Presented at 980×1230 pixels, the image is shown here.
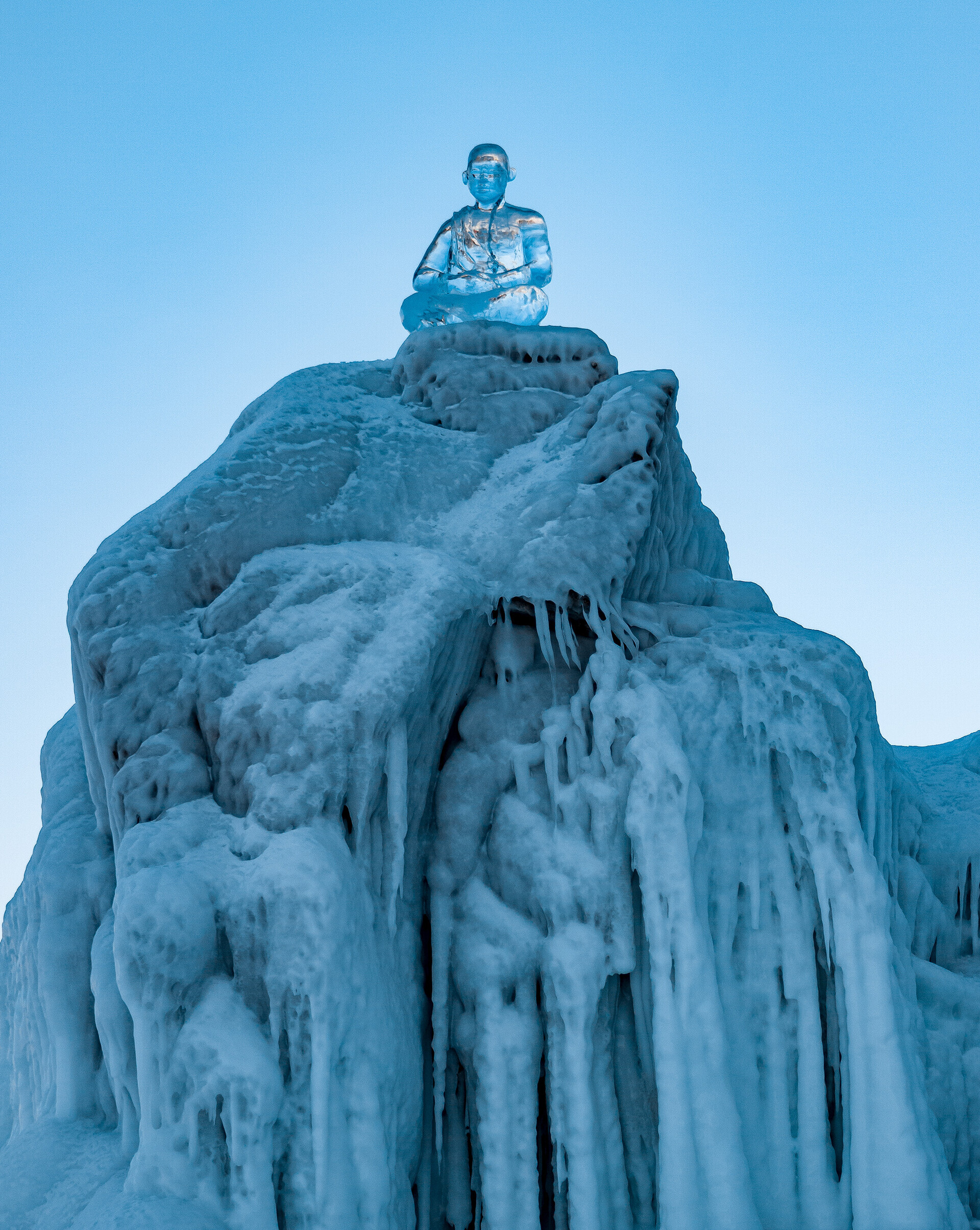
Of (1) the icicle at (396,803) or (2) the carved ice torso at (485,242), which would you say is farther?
(2) the carved ice torso at (485,242)

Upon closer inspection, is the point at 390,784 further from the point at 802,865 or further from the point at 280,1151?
the point at 802,865

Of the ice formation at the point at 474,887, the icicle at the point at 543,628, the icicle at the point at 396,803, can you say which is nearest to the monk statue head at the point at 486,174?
the ice formation at the point at 474,887

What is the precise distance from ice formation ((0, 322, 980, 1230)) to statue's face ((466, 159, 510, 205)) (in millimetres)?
3951

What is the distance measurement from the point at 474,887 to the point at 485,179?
26.6 ft

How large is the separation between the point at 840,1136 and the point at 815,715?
2965 millimetres

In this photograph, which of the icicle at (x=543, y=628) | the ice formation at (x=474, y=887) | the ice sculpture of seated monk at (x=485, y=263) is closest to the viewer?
the ice formation at (x=474, y=887)

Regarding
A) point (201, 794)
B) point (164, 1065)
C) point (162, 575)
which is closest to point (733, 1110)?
point (164, 1065)

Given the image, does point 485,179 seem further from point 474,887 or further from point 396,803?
point 474,887

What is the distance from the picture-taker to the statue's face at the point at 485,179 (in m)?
12.8

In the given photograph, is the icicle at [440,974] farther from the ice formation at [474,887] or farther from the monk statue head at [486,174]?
the monk statue head at [486,174]

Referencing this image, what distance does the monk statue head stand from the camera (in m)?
12.8

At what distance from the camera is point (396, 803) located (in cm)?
800

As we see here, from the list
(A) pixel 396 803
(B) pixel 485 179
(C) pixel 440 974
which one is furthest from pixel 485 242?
(C) pixel 440 974

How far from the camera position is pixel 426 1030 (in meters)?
8.16
